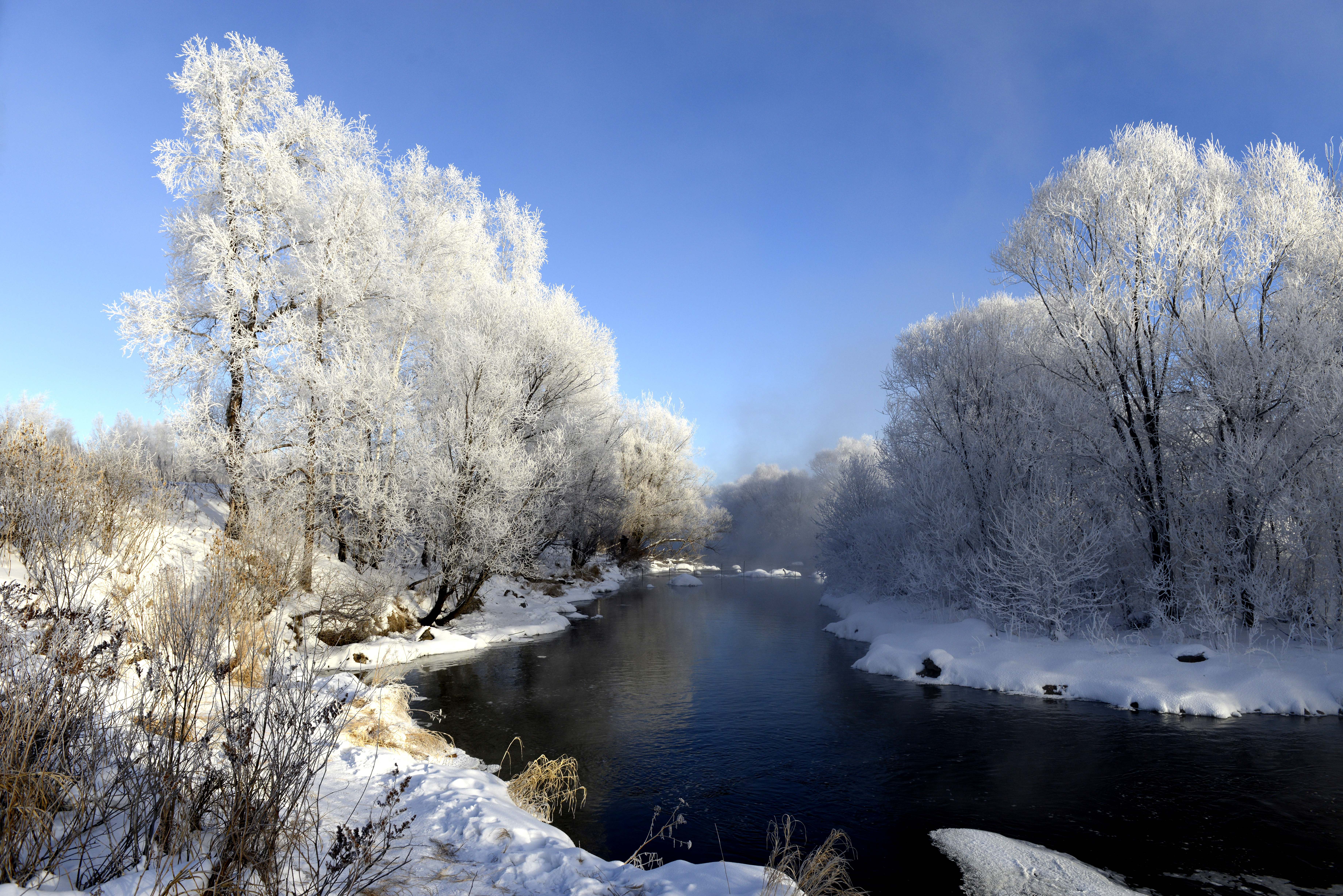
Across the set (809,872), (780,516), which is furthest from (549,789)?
(780,516)

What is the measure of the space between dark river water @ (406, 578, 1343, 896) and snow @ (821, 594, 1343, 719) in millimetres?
546

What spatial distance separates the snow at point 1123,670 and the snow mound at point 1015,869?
8.03 m

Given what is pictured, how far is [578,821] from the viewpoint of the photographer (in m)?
7.90

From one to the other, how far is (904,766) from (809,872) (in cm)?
551

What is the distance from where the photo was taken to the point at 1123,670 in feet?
46.3

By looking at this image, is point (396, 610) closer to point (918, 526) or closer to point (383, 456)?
point (383, 456)

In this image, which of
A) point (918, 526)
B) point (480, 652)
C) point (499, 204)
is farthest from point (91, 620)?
point (499, 204)

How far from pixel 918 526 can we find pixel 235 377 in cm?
2165

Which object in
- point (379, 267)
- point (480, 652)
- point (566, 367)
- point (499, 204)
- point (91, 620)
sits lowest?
point (480, 652)

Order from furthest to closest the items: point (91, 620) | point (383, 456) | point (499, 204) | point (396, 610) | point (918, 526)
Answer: point (499, 204) < point (918, 526) < point (383, 456) < point (396, 610) < point (91, 620)

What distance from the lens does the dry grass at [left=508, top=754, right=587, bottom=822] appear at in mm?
7707

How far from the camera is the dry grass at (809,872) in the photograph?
4742 millimetres

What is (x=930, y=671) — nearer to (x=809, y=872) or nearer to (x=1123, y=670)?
(x=1123, y=670)

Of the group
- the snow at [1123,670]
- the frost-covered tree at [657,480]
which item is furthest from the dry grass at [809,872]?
the frost-covered tree at [657,480]
